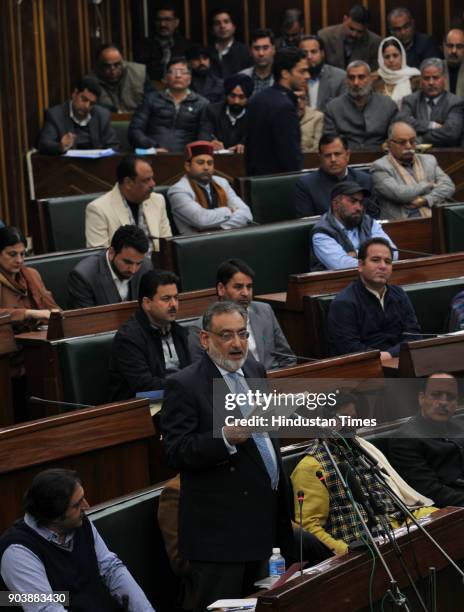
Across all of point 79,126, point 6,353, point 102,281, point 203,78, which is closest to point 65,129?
point 79,126

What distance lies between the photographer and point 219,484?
2.30 metres

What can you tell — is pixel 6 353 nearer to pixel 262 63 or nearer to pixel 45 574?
pixel 45 574

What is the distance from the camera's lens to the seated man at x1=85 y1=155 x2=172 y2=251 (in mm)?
4059

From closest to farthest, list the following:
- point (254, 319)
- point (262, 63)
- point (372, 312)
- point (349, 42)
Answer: point (254, 319)
point (372, 312)
point (262, 63)
point (349, 42)

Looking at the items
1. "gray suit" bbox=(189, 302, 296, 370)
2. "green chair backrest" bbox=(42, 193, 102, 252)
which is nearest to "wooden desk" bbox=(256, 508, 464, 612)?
"gray suit" bbox=(189, 302, 296, 370)

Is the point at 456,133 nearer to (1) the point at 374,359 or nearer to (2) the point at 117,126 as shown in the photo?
(2) the point at 117,126

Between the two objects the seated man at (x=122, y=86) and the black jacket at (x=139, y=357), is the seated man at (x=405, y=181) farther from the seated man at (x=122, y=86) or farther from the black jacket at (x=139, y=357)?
the seated man at (x=122, y=86)

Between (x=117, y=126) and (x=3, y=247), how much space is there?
2.21 meters

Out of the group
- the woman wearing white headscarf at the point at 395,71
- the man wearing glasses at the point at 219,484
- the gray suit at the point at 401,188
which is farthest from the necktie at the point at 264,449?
the woman wearing white headscarf at the point at 395,71

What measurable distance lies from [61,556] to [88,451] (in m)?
0.58

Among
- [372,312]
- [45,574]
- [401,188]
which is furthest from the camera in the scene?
[401,188]

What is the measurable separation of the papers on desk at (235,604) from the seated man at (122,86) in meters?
4.09

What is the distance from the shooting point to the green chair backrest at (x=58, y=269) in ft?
12.8

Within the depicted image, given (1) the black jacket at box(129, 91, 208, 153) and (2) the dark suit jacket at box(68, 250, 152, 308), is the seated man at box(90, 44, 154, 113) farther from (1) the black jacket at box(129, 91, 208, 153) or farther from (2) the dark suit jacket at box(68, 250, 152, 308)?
(2) the dark suit jacket at box(68, 250, 152, 308)
